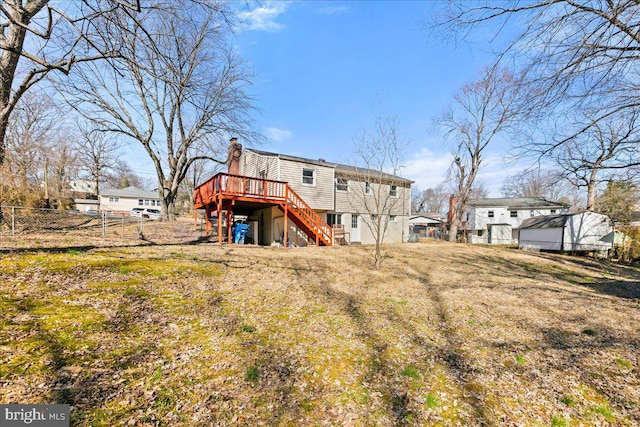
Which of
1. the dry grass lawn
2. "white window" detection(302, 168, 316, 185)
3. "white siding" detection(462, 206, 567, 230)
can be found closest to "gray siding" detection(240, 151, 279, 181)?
"white window" detection(302, 168, 316, 185)

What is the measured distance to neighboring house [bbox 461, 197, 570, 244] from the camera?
107 feet

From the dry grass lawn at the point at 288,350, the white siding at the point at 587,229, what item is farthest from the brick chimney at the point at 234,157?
the white siding at the point at 587,229

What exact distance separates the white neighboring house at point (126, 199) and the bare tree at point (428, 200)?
54480 mm

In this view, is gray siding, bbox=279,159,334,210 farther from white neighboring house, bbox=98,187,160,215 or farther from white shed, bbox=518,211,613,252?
white neighboring house, bbox=98,187,160,215

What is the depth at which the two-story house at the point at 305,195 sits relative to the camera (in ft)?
49.2

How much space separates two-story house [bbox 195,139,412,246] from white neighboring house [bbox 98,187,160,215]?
A: 37.2 m

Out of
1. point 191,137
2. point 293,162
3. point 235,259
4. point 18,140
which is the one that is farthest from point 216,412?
point 18,140

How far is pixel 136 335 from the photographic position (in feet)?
12.9

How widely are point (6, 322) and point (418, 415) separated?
5.42m

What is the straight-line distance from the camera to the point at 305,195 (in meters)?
16.9

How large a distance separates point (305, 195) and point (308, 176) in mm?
1251

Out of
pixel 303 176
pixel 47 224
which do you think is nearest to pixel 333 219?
pixel 303 176

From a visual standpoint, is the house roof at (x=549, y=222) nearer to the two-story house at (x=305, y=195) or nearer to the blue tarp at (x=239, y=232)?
the two-story house at (x=305, y=195)

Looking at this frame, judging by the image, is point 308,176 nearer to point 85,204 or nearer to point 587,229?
point 587,229
